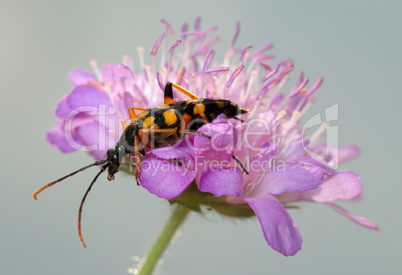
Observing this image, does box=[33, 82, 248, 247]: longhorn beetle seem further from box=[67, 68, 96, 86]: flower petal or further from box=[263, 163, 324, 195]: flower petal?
box=[67, 68, 96, 86]: flower petal

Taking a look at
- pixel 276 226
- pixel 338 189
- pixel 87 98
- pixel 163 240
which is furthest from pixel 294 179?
pixel 87 98

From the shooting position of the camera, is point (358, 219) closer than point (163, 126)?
No

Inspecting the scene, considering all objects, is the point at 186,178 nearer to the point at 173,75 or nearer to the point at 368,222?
the point at 173,75

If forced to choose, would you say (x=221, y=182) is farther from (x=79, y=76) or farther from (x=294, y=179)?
(x=79, y=76)

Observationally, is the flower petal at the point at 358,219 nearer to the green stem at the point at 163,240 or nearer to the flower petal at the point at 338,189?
the flower petal at the point at 338,189

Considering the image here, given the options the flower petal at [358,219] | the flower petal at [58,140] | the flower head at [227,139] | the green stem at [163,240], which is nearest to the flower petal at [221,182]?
the flower head at [227,139]

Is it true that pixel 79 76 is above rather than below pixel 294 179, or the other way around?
above

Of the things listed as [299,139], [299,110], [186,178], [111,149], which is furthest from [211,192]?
Answer: [299,110]
